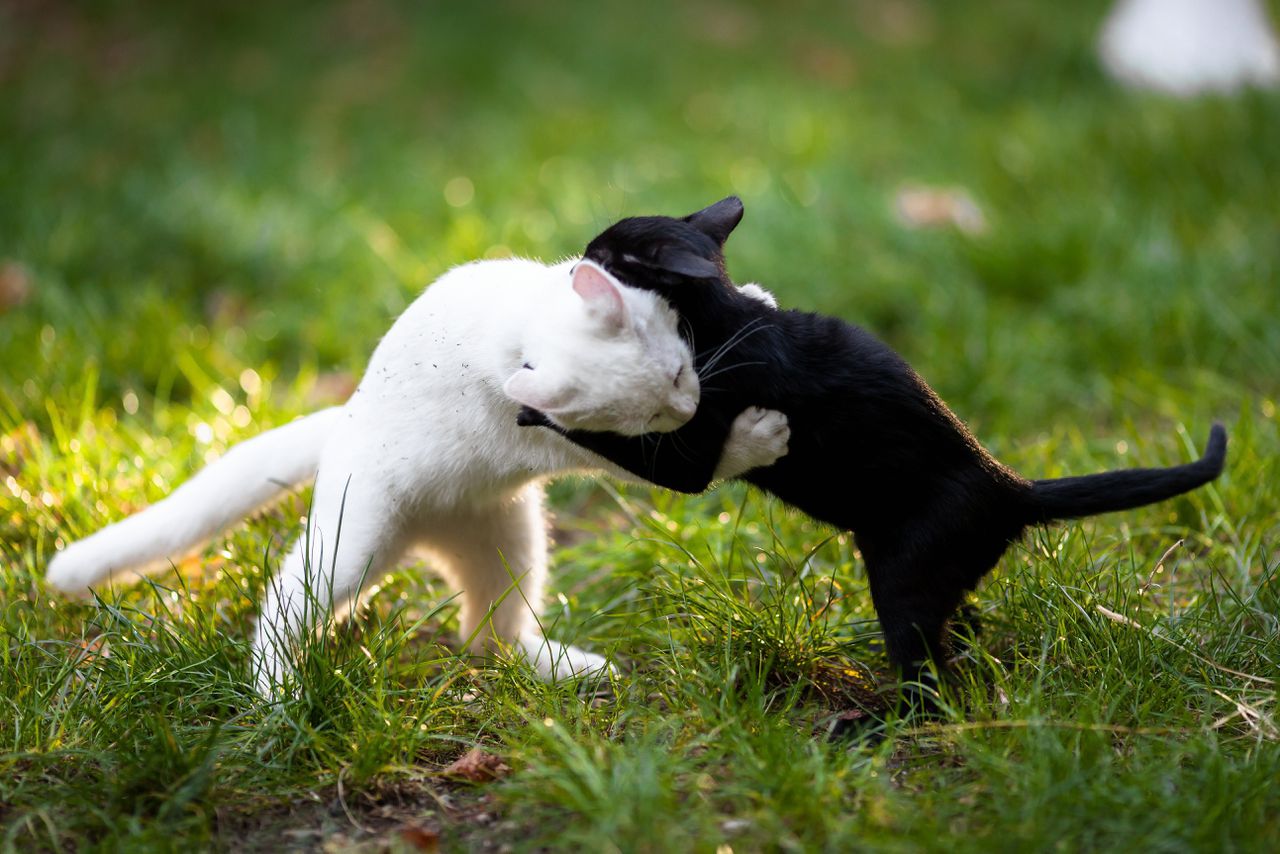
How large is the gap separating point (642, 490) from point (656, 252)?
1.58 meters

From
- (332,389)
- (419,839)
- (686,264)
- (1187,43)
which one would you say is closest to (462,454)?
(686,264)

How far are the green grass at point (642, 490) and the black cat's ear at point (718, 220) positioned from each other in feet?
2.47

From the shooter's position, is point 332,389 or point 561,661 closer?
point 561,661

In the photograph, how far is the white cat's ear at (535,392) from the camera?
6.75 ft

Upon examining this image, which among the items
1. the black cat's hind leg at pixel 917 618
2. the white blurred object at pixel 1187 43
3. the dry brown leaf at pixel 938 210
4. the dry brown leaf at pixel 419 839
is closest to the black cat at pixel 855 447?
the black cat's hind leg at pixel 917 618

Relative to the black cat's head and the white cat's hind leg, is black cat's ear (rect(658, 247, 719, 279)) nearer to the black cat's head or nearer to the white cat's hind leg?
the black cat's head

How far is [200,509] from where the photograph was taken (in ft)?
8.66

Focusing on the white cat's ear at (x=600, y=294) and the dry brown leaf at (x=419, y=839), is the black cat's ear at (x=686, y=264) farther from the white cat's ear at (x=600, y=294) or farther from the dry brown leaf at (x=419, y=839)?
the dry brown leaf at (x=419, y=839)

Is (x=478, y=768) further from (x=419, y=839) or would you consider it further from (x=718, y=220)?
(x=718, y=220)

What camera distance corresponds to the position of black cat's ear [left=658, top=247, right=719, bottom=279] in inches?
80.7

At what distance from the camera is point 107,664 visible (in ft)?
7.78

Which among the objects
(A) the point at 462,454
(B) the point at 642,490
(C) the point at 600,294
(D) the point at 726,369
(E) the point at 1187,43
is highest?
(E) the point at 1187,43

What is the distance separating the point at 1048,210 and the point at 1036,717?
3390 mm

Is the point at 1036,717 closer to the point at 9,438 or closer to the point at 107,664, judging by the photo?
the point at 107,664
